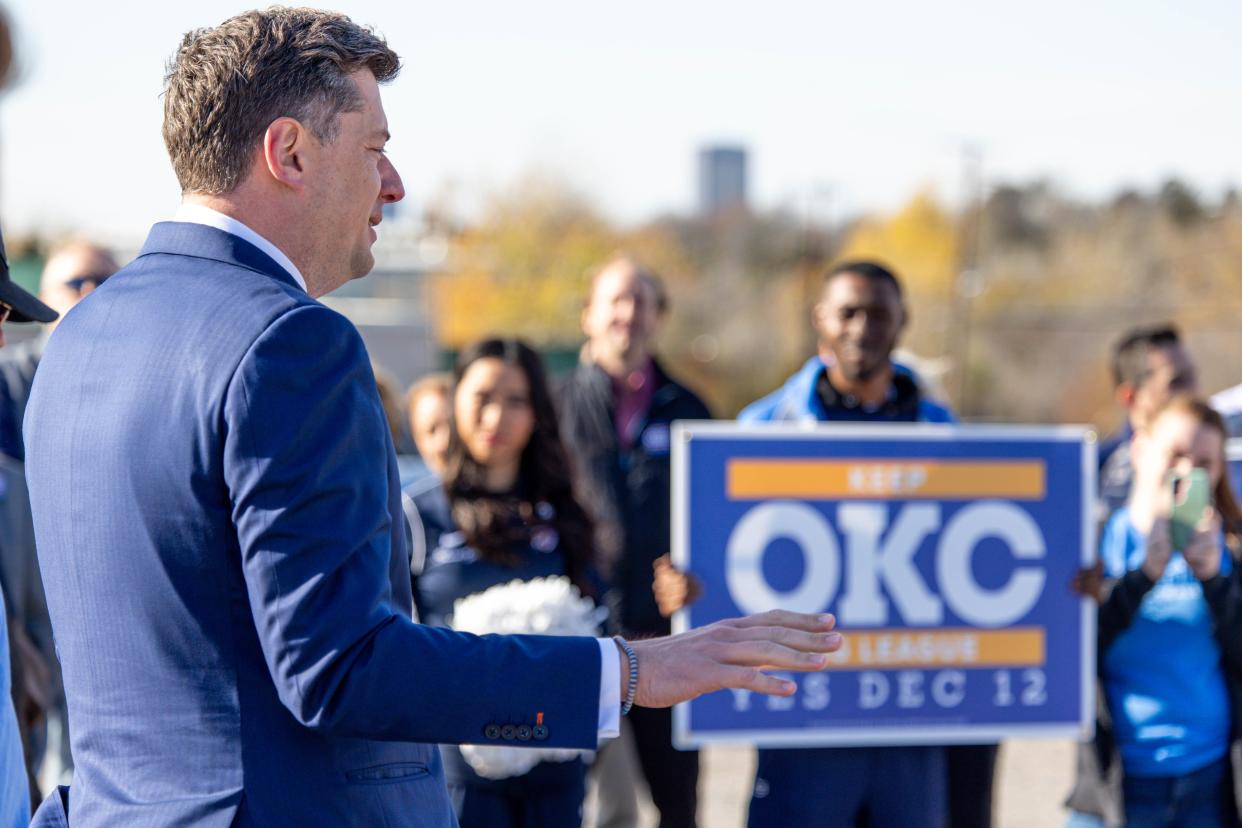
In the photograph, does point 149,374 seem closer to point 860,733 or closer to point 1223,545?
point 860,733

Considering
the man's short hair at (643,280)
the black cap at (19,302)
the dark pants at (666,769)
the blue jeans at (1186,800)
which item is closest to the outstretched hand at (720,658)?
the black cap at (19,302)

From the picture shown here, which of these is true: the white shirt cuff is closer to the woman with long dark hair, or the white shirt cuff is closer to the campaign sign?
the woman with long dark hair

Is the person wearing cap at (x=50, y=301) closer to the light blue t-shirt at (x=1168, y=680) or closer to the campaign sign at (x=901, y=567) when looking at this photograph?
the campaign sign at (x=901, y=567)

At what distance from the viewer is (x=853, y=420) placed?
4508mm

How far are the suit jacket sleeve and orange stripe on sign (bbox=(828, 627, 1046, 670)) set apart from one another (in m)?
2.69

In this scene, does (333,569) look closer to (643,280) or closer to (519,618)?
(519,618)

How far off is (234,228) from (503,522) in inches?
90.8

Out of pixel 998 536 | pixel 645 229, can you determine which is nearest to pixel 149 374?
pixel 998 536

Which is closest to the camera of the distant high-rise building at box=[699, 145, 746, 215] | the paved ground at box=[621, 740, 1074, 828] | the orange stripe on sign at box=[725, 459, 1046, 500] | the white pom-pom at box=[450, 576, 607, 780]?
the white pom-pom at box=[450, 576, 607, 780]

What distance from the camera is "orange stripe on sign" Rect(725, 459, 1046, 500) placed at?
14.3 ft

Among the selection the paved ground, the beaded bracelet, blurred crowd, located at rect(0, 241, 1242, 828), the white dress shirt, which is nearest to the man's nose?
the white dress shirt

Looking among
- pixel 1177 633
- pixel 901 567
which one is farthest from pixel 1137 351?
pixel 901 567

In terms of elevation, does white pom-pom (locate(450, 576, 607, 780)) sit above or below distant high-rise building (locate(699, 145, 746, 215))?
below

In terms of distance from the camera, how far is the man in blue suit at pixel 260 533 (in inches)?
68.2
